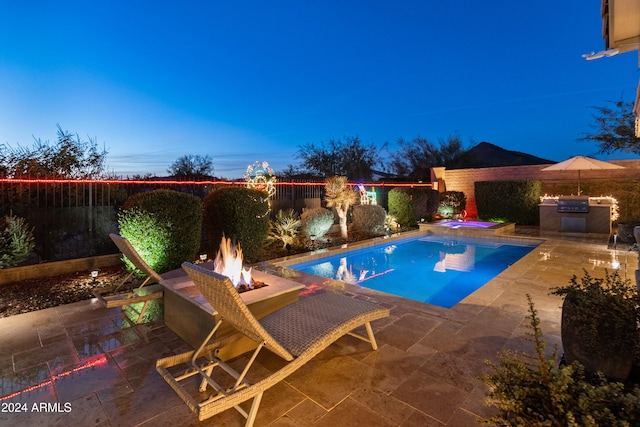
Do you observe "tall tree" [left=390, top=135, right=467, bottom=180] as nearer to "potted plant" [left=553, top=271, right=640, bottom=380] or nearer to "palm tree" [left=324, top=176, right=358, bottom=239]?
"palm tree" [left=324, top=176, right=358, bottom=239]

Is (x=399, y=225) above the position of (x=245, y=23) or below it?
below

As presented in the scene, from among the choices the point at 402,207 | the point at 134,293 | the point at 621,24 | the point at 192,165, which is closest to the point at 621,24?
the point at 621,24

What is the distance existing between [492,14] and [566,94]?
16651mm

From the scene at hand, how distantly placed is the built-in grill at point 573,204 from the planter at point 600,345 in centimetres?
1007

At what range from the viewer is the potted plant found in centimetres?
198

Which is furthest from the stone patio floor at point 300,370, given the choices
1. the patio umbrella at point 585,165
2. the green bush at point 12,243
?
the patio umbrella at point 585,165

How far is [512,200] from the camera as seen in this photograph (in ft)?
40.4

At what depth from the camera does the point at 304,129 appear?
25.8m

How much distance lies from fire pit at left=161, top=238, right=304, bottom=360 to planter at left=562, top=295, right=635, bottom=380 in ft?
7.59

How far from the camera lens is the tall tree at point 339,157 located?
25286 millimetres

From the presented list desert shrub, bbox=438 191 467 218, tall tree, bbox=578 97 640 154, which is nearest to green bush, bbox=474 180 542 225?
desert shrub, bbox=438 191 467 218

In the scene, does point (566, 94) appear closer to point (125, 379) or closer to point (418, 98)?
point (418, 98)

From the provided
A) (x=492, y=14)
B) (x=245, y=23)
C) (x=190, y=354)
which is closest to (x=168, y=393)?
(x=190, y=354)

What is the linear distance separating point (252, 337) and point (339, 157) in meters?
23.9
